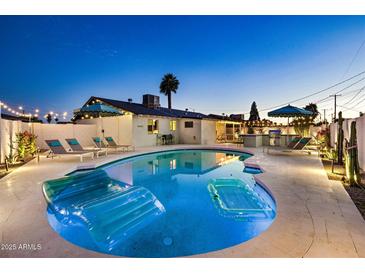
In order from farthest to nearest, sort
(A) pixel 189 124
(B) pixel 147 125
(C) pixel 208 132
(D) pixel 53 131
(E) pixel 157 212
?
(C) pixel 208 132 → (A) pixel 189 124 → (B) pixel 147 125 → (D) pixel 53 131 → (E) pixel 157 212

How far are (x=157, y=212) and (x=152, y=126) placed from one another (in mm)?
12363

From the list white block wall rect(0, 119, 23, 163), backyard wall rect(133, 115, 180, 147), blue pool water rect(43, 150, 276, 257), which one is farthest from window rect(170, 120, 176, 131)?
white block wall rect(0, 119, 23, 163)

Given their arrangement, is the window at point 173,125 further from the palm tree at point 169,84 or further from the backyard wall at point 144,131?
the palm tree at point 169,84

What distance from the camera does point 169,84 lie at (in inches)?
976

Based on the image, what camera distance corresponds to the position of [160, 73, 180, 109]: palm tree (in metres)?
24.8

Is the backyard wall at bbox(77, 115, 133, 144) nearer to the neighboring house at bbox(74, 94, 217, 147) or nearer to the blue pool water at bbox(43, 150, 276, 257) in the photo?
the neighboring house at bbox(74, 94, 217, 147)

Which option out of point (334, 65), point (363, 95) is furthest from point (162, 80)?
point (363, 95)

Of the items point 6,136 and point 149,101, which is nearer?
point 6,136

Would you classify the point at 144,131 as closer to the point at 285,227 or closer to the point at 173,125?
the point at 173,125

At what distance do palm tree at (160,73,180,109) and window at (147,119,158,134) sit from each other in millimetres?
9766

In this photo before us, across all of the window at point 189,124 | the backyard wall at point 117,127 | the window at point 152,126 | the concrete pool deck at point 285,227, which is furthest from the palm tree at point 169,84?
the concrete pool deck at point 285,227

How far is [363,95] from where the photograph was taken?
17.2m

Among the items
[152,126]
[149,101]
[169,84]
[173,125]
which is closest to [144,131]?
[152,126]
